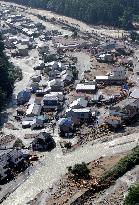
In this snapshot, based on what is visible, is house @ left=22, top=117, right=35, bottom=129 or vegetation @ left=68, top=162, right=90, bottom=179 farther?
house @ left=22, top=117, right=35, bottom=129

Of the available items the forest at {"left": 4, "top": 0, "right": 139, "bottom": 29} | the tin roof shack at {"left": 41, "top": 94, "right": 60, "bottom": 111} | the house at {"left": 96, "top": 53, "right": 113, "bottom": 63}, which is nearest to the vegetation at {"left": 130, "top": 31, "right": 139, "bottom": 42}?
the forest at {"left": 4, "top": 0, "right": 139, "bottom": 29}

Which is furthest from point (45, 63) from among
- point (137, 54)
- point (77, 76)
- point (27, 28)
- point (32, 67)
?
point (27, 28)

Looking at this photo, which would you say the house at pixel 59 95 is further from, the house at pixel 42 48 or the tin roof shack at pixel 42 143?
the house at pixel 42 48

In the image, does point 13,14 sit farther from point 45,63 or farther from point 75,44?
point 45,63

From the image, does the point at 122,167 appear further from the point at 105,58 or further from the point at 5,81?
the point at 105,58

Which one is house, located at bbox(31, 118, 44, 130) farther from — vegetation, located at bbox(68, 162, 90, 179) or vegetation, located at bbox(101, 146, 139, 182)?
vegetation, located at bbox(101, 146, 139, 182)

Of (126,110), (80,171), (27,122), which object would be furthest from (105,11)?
(80,171)
